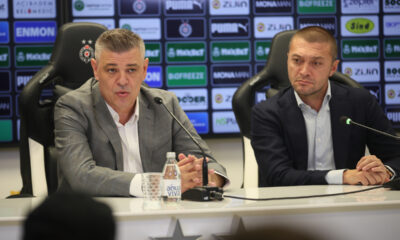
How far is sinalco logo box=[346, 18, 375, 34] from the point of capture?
4.00 meters

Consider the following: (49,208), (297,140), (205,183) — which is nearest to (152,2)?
(297,140)

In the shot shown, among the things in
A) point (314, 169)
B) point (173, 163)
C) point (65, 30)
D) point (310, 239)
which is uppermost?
point (65, 30)

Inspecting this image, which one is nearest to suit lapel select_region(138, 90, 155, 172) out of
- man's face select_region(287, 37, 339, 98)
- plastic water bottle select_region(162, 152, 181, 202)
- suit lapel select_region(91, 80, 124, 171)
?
suit lapel select_region(91, 80, 124, 171)

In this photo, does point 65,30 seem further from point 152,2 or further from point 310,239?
point 310,239

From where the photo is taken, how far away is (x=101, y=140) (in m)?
2.23

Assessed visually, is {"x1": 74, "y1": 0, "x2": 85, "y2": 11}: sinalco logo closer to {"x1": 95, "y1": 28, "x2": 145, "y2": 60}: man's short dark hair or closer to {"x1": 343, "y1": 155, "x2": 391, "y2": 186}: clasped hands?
{"x1": 95, "y1": 28, "x2": 145, "y2": 60}: man's short dark hair

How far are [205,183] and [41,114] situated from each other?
3.48 feet

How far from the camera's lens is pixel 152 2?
3838 mm

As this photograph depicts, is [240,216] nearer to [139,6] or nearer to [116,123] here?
[116,123]

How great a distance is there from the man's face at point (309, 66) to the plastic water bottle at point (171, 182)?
960 mm

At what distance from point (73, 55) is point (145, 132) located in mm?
553

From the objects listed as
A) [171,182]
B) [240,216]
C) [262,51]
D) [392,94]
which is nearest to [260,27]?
[262,51]

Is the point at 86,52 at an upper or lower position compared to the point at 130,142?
upper

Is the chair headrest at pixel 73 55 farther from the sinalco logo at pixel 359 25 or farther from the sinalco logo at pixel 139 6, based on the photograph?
the sinalco logo at pixel 359 25
